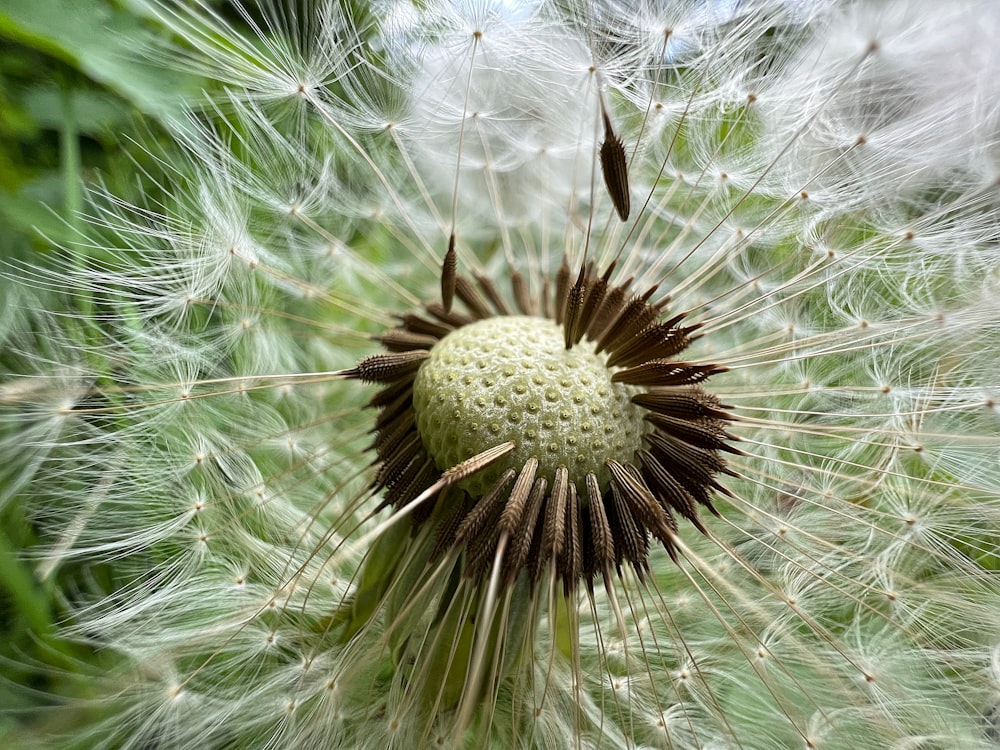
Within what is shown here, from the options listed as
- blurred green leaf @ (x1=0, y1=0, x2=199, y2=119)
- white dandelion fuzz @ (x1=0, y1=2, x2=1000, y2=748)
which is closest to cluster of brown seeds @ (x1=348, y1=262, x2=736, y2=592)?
white dandelion fuzz @ (x1=0, y1=2, x2=1000, y2=748)

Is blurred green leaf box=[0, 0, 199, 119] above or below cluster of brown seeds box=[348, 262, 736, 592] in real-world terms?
above

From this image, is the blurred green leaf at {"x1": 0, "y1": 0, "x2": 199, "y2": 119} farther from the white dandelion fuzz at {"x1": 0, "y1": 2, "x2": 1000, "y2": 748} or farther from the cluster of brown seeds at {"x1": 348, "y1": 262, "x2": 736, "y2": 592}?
the cluster of brown seeds at {"x1": 348, "y1": 262, "x2": 736, "y2": 592}

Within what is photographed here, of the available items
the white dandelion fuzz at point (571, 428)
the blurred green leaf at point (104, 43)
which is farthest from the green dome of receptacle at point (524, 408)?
the blurred green leaf at point (104, 43)

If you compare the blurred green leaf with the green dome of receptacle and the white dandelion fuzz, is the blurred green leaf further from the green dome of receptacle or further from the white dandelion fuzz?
the green dome of receptacle

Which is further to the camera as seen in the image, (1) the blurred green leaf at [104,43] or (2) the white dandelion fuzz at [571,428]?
(1) the blurred green leaf at [104,43]

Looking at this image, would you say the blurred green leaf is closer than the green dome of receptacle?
No

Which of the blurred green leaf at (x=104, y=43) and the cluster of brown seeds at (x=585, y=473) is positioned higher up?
the blurred green leaf at (x=104, y=43)

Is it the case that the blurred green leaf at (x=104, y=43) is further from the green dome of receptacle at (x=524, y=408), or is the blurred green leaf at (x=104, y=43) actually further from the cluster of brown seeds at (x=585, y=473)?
the green dome of receptacle at (x=524, y=408)
